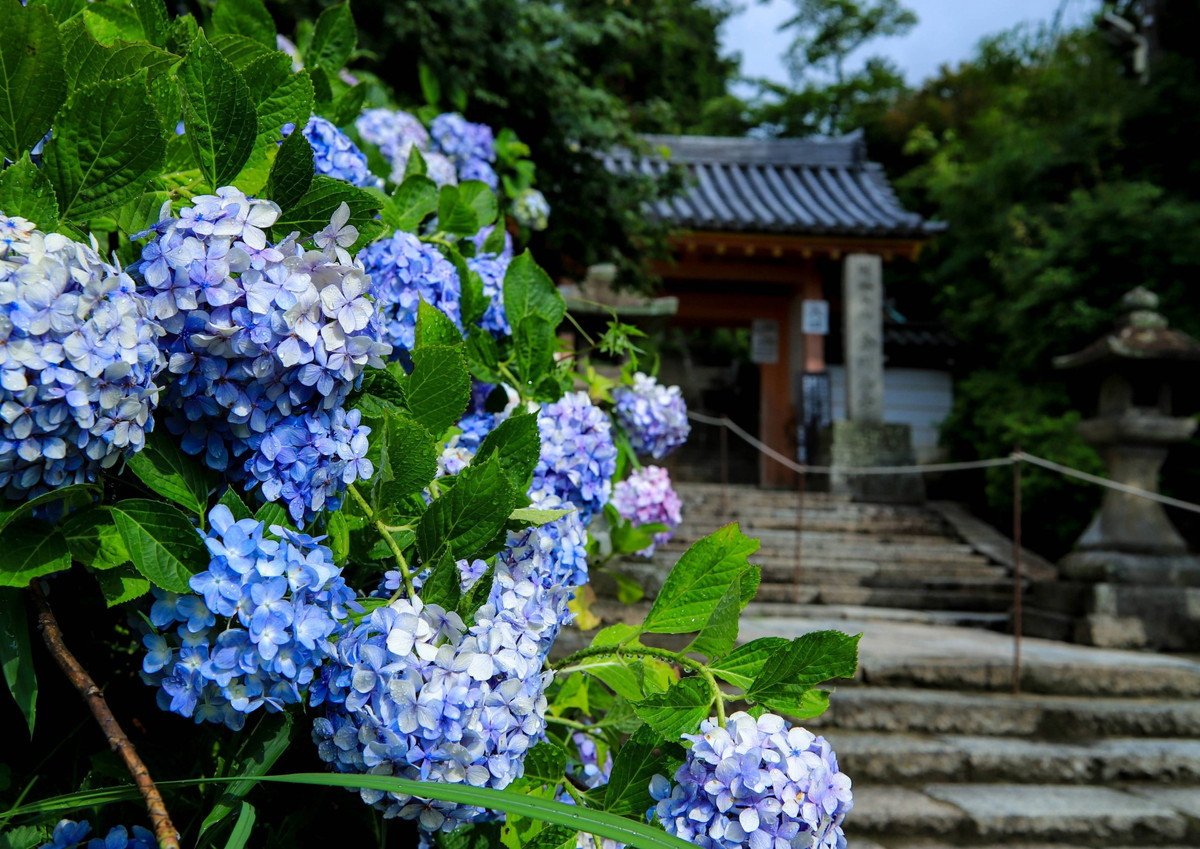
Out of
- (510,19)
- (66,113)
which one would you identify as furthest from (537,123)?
(66,113)

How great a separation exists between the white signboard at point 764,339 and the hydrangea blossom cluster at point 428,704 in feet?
33.3

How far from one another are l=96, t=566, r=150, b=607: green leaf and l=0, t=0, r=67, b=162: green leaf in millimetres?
278

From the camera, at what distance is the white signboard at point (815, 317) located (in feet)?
31.7

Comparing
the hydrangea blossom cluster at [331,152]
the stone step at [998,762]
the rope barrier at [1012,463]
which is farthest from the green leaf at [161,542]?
the rope barrier at [1012,463]

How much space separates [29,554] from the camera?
1.67 feet

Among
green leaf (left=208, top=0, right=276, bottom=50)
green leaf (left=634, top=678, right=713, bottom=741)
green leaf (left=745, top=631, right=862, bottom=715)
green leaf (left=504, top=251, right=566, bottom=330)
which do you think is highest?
green leaf (left=208, top=0, right=276, bottom=50)

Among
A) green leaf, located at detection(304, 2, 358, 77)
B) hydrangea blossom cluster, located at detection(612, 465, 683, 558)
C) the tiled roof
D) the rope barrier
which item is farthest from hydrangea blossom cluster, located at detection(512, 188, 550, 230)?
the tiled roof

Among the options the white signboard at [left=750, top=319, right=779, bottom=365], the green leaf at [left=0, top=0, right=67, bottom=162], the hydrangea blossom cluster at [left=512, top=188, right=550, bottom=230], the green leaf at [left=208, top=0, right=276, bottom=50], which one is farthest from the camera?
the white signboard at [left=750, top=319, right=779, bottom=365]

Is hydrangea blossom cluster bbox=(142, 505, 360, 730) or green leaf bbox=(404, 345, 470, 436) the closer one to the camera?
hydrangea blossom cluster bbox=(142, 505, 360, 730)

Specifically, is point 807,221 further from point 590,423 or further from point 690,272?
point 590,423

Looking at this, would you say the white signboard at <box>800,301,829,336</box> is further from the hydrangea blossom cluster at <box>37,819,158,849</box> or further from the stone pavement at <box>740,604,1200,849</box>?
the hydrangea blossom cluster at <box>37,819,158,849</box>

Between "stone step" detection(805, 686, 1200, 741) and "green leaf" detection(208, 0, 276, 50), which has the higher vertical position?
"green leaf" detection(208, 0, 276, 50)

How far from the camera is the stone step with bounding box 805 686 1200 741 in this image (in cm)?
344

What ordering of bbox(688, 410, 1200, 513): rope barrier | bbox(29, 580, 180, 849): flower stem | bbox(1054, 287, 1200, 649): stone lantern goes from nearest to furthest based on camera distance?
bbox(29, 580, 180, 849): flower stem → bbox(688, 410, 1200, 513): rope barrier → bbox(1054, 287, 1200, 649): stone lantern
